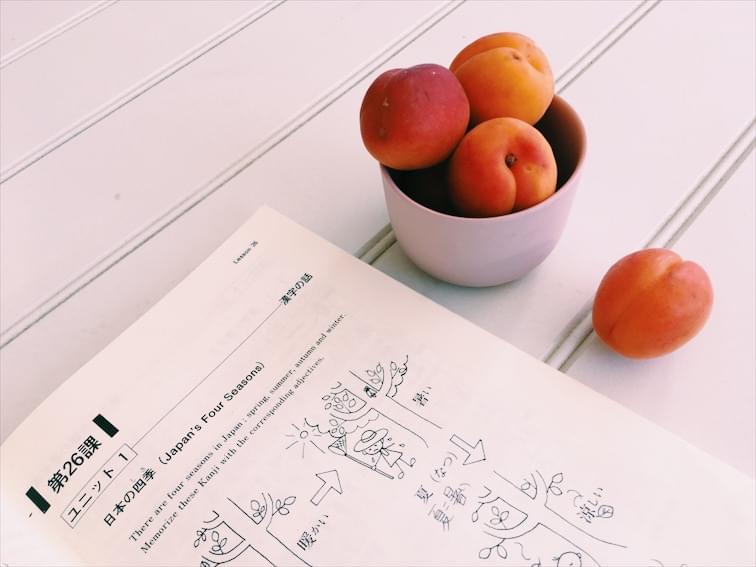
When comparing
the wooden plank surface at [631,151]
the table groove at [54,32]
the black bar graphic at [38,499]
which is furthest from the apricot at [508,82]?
the table groove at [54,32]

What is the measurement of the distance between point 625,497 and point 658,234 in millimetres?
225

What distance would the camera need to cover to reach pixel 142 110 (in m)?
0.68

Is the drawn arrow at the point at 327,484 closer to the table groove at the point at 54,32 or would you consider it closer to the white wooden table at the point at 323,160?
the white wooden table at the point at 323,160

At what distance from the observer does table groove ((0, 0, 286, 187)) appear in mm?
648

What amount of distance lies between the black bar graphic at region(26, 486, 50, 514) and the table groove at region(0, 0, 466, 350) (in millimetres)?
141

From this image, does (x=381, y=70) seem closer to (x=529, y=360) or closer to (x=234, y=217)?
(x=234, y=217)

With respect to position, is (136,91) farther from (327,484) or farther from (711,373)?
(711,373)

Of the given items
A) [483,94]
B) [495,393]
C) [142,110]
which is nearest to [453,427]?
[495,393]

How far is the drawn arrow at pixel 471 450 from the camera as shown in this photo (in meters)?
0.41

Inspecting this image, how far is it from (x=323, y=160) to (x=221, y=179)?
9 cm

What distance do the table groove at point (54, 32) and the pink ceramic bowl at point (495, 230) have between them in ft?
1.71

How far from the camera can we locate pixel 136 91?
701 millimetres

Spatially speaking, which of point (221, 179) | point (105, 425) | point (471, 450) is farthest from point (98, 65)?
point (471, 450)

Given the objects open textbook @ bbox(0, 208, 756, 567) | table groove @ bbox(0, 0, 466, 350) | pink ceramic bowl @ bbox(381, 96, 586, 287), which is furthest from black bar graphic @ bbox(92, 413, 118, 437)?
pink ceramic bowl @ bbox(381, 96, 586, 287)
